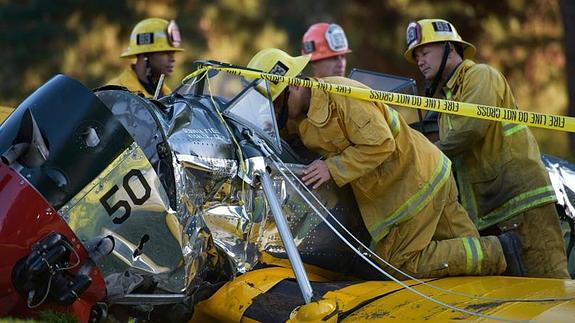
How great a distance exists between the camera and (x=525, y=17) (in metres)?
17.9

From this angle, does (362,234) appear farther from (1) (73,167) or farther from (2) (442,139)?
(1) (73,167)

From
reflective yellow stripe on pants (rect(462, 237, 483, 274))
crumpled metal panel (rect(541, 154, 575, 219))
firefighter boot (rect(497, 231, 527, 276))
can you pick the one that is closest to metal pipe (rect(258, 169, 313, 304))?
reflective yellow stripe on pants (rect(462, 237, 483, 274))

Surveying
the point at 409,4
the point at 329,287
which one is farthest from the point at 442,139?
the point at 409,4

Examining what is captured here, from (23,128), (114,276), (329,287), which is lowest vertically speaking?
(329,287)

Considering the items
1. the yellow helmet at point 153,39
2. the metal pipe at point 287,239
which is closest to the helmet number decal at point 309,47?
the yellow helmet at point 153,39

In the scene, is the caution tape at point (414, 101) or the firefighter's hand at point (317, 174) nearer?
the caution tape at point (414, 101)

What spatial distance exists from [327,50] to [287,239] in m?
5.42

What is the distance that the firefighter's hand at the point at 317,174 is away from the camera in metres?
5.87

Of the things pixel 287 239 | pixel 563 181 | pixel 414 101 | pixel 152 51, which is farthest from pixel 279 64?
pixel 152 51

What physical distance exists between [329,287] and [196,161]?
1.00 metres

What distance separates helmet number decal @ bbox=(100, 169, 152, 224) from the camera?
5.09 metres

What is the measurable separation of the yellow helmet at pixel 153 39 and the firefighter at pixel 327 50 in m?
1.41

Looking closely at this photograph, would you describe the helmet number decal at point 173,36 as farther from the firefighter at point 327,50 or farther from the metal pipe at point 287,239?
the metal pipe at point 287,239

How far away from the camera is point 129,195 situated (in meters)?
5.13
